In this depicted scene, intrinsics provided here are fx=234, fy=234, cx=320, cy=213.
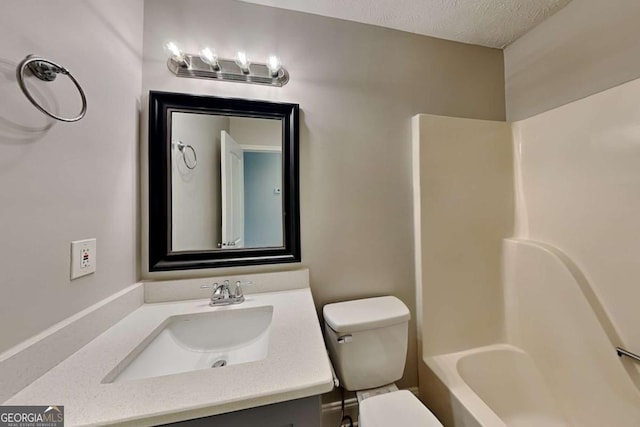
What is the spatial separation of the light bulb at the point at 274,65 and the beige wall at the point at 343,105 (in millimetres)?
85

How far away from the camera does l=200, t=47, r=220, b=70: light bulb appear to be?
1142mm

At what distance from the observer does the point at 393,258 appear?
146 cm

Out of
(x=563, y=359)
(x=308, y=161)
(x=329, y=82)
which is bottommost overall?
(x=563, y=359)

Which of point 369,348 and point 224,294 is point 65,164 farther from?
point 369,348

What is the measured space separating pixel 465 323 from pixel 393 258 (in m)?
0.64

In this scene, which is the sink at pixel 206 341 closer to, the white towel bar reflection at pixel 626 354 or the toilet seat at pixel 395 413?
the toilet seat at pixel 395 413

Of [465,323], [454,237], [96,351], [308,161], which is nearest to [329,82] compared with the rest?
[308,161]

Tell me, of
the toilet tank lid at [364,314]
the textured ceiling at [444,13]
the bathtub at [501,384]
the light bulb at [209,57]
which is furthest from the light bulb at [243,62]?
the bathtub at [501,384]

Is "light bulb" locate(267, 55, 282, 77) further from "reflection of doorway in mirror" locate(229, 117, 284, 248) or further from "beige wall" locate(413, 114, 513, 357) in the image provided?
"beige wall" locate(413, 114, 513, 357)

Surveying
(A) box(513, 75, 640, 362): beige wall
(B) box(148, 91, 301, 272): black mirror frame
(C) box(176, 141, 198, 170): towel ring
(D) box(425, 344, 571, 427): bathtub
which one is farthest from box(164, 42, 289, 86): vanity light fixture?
(D) box(425, 344, 571, 427): bathtub

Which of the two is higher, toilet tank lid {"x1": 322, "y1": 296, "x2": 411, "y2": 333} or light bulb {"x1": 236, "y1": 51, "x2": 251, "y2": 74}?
light bulb {"x1": 236, "y1": 51, "x2": 251, "y2": 74}

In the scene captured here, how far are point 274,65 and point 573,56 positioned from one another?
1701mm

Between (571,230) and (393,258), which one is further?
(393,258)

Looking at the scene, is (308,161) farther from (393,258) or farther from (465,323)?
(465,323)
